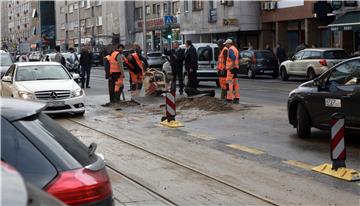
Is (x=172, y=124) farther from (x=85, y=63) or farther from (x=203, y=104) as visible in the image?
(x=85, y=63)

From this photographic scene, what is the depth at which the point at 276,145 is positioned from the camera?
10.1m

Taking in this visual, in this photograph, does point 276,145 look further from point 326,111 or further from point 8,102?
point 8,102

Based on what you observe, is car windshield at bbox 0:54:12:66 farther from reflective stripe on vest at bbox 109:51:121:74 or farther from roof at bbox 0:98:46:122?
roof at bbox 0:98:46:122

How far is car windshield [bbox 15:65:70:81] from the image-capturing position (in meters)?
15.5

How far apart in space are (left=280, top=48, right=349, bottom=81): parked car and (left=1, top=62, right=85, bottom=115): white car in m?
14.3

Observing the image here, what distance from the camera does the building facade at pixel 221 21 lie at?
42906mm

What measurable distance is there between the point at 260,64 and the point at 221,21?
1402cm

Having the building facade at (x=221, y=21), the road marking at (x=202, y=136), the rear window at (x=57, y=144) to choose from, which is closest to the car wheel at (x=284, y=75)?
the building facade at (x=221, y=21)

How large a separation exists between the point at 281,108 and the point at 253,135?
14.8 feet

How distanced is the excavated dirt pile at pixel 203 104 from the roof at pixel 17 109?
37.6 ft

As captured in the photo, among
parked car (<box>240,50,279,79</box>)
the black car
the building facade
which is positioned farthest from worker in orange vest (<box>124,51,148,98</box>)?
the building facade

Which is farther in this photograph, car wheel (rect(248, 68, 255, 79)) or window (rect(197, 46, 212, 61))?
car wheel (rect(248, 68, 255, 79))

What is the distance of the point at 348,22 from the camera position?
3112 cm

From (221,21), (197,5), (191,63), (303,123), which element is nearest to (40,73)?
(191,63)
